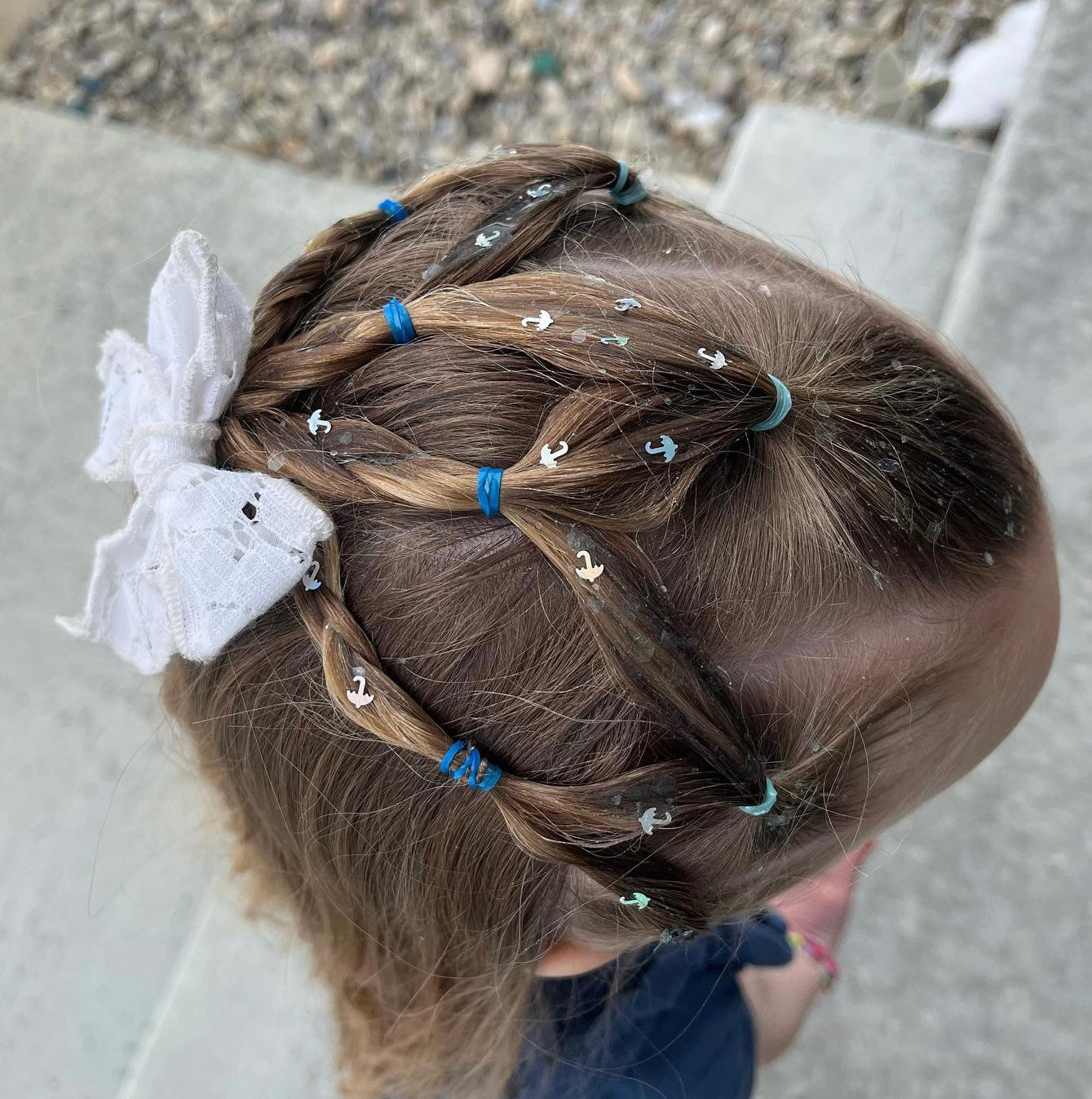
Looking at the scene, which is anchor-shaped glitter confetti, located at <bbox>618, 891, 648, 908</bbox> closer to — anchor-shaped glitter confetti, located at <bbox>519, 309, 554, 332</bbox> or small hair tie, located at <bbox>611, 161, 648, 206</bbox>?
anchor-shaped glitter confetti, located at <bbox>519, 309, 554, 332</bbox>

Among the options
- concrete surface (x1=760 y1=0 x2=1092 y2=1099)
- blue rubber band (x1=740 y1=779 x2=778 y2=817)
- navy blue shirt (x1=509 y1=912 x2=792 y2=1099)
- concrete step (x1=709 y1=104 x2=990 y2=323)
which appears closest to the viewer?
blue rubber band (x1=740 y1=779 x2=778 y2=817)

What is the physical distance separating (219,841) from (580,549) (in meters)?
1.09

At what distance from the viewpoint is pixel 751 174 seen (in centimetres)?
212

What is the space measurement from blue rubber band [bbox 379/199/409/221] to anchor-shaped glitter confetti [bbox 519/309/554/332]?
0.81 ft

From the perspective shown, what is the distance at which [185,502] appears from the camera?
632mm

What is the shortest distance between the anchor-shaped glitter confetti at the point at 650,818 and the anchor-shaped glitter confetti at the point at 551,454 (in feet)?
0.86

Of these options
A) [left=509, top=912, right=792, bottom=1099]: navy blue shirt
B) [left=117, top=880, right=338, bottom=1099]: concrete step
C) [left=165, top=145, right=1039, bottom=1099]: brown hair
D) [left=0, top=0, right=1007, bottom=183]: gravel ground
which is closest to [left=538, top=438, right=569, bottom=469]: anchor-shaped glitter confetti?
[left=165, top=145, right=1039, bottom=1099]: brown hair

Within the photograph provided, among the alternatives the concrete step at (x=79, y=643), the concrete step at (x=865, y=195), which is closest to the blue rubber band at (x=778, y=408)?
the concrete step at (x=79, y=643)

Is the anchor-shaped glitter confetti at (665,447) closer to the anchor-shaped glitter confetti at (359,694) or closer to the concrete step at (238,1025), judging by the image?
the anchor-shaped glitter confetti at (359,694)

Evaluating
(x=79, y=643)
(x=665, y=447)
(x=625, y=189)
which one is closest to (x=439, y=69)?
(x=79, y=643)

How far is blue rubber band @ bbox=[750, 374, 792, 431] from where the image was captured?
2.02 ft

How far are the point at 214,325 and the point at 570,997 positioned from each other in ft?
2.64

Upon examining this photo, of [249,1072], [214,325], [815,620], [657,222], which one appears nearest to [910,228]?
[657,222]

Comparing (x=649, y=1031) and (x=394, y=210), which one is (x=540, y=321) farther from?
(x=649, y=1031)
